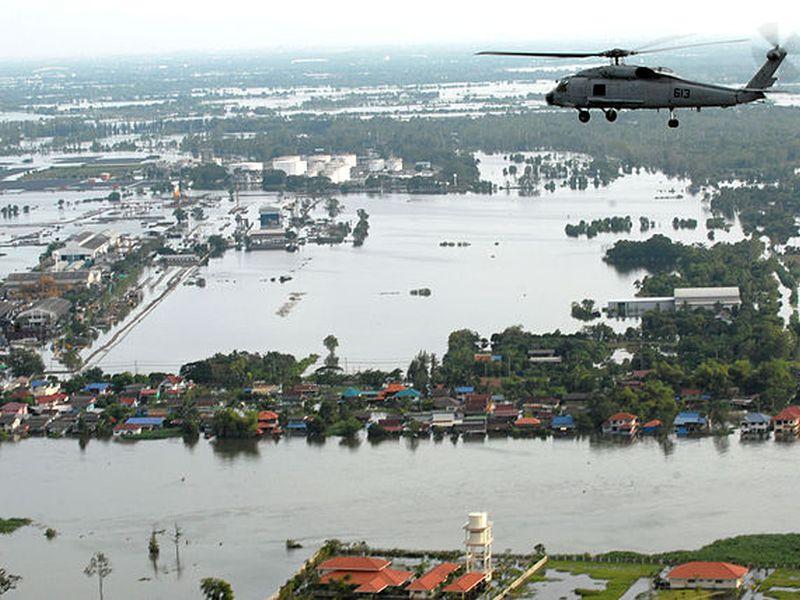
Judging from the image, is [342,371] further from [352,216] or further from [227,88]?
[227,88]

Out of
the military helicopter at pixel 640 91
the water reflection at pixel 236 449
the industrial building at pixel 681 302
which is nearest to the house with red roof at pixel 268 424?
the water reflection at pixel 236 449

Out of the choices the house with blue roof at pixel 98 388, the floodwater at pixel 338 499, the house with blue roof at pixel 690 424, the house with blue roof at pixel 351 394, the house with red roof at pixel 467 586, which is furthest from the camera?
the house with blue roof at pixel 98 388

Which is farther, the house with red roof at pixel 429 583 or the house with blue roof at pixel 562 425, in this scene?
the house with blue roof at pixel 562 425

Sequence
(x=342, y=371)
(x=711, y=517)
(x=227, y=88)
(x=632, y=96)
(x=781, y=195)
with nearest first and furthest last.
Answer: (x=632, y=96) → (x=711, y=517) → (x=342, y=371) → (x=781, y=195) → (x=227, y=88)

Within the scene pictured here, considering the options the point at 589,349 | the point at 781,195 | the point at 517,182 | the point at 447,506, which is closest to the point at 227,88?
the point at 517,182

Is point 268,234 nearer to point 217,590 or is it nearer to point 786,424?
point 786,424

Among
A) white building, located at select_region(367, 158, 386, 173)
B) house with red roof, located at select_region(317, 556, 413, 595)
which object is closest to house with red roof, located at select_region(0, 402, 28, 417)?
house with red roof, located at select_region(317, 556, 413, 595)

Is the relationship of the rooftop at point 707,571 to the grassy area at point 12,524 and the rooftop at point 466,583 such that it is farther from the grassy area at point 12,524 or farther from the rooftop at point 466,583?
the grassy area at point 12,524
